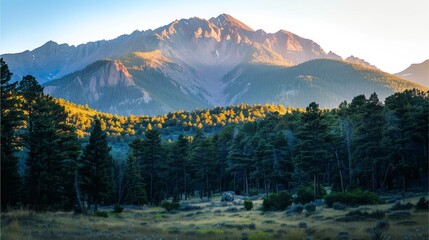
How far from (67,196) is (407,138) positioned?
47299 mm

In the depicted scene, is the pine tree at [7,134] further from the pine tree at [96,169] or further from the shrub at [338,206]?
the shrub at [338,206]

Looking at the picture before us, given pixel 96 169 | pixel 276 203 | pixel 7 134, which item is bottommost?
pixel 276 203

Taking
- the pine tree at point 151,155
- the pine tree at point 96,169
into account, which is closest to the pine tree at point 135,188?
the pine tree at point 151,155

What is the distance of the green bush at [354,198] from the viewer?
128ft

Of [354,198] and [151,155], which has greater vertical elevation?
[151,155]

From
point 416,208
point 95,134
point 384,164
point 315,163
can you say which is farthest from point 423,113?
point 95,134

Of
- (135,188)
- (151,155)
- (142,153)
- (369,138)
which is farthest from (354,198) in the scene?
(142,153)

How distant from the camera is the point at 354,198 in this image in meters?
39.6

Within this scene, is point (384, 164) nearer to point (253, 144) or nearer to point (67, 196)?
point (253, 144)

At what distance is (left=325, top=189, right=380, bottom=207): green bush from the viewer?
128 ft

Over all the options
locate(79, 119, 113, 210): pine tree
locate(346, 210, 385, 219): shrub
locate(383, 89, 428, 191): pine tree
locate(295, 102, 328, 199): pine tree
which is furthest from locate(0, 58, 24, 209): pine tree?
locate(383, 89, 428, 191): pine tree

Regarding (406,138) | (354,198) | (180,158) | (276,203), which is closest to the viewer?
(354,198)

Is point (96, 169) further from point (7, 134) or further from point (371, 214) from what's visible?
point (371, 214)

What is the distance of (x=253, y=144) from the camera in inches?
3066
